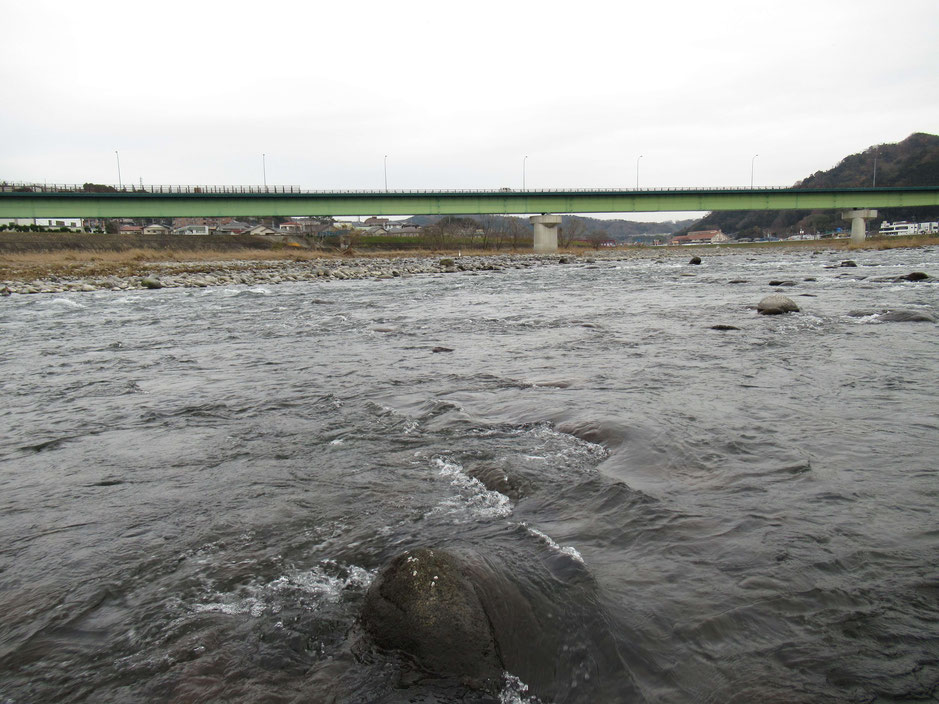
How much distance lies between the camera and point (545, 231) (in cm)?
7925

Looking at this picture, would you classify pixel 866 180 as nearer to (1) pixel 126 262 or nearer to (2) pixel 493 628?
(1) pixel 126 262

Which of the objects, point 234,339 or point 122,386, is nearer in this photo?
point 122,386

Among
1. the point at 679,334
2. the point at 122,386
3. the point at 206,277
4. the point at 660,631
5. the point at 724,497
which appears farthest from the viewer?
the point at 206,277

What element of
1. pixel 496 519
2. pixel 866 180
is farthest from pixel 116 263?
pixel 866 180

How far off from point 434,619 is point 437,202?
7293 cm

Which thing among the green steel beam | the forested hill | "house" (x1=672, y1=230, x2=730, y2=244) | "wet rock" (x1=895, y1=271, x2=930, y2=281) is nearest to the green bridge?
the green steel beam

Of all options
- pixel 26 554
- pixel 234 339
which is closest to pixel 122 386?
pixel 234 339

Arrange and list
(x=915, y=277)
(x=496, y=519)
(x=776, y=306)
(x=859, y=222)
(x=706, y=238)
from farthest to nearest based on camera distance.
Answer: (x=706, y=238)
(x=859, y=222)
(x=915, y=277)
(x=776, y=306)
(x=496, y=519)

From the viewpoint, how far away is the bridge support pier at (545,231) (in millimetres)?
78312

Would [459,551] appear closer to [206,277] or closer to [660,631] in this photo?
[660,631]

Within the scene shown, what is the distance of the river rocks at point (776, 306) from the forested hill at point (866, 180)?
12652 centimetres

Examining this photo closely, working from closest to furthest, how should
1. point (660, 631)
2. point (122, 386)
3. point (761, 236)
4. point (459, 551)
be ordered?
point (660, 631)
point (459, 551)
point (122, 386)
point (761, 236)

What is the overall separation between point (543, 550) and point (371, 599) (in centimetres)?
117

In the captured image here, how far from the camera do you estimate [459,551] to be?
3.67m
